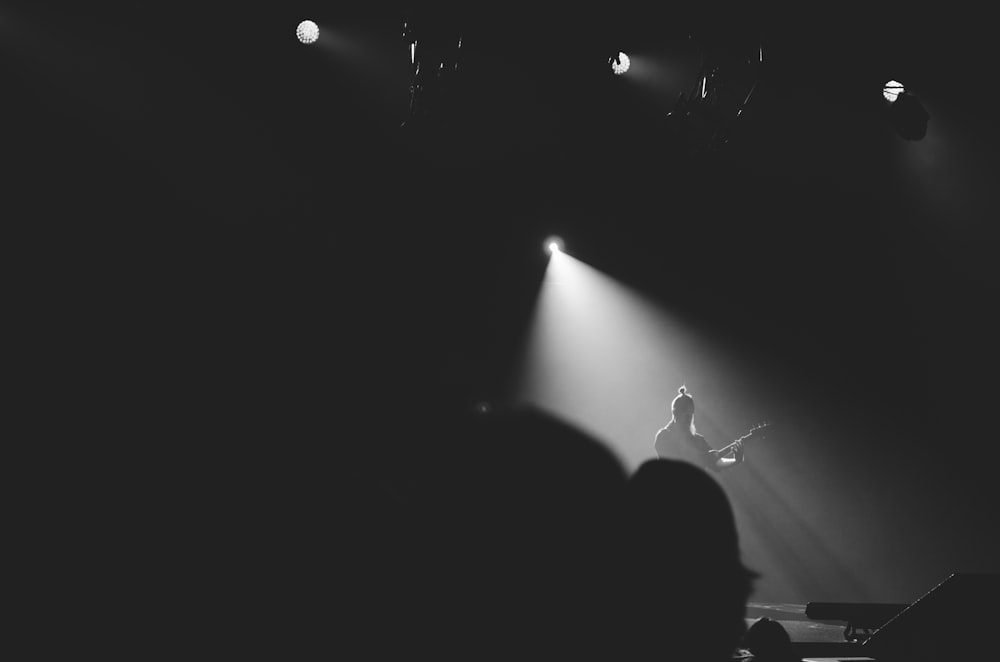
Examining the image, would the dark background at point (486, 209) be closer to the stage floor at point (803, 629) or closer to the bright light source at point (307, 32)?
the bright light source at point (307, 32)

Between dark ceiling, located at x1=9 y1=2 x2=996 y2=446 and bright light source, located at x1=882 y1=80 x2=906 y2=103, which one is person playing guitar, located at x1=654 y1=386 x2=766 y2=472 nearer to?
dark ceiling, located at x1=9 y1=2 x2=996 y2=446

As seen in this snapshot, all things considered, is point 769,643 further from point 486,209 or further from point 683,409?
point 486,209

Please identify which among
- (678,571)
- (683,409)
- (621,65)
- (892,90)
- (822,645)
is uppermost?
(621,65)

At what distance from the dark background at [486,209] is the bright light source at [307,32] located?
0.07 m

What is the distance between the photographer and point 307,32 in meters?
6.07

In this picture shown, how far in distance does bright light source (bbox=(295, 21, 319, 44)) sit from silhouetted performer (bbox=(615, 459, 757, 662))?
20.5 ft

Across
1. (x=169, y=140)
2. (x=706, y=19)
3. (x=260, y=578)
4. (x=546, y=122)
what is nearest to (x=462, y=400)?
(x=546, y=122)

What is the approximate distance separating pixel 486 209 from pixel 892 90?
13.9ft

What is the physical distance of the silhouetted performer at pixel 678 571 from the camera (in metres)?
0.92

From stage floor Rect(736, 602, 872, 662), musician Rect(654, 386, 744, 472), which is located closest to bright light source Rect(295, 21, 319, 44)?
musician Rect(654, 386, 744, 472)

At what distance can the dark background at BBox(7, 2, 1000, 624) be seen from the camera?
18.2ft

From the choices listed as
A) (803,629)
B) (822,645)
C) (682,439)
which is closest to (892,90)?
(682,439)

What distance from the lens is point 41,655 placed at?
4.60 ft

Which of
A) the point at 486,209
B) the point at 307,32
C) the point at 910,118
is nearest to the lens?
Result: the point at 910,118
